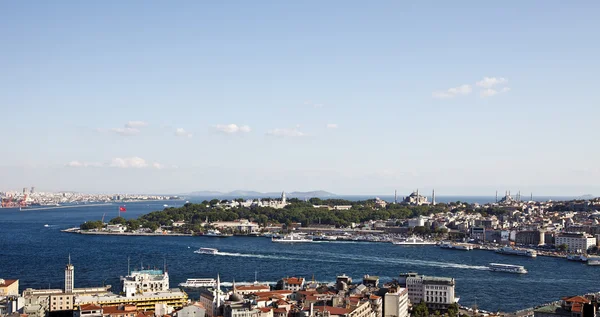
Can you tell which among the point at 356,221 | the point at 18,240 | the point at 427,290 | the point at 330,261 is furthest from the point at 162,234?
the point at 427,290

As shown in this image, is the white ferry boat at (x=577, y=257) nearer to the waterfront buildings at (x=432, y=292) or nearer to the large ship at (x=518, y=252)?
the large ship at (x=518, y=252)

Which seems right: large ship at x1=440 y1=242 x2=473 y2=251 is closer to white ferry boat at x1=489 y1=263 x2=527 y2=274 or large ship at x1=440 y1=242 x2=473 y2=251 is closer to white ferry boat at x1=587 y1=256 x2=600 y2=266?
white ferry boat at x1=587 y1=256 x2=600 y2=266

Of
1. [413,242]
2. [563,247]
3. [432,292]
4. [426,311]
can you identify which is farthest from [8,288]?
[563,247]

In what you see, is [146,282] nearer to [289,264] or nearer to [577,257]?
[289,264]

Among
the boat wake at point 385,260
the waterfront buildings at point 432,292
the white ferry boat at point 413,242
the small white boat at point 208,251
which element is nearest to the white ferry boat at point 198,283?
the waterfront buildings at point 432,292

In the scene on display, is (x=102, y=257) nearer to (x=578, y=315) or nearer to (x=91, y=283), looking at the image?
(x=91, y=283)

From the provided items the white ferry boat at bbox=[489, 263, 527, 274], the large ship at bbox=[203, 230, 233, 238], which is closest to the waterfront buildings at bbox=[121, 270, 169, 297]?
the white ferry boat at bbox=[489, 263, 527, 274]
